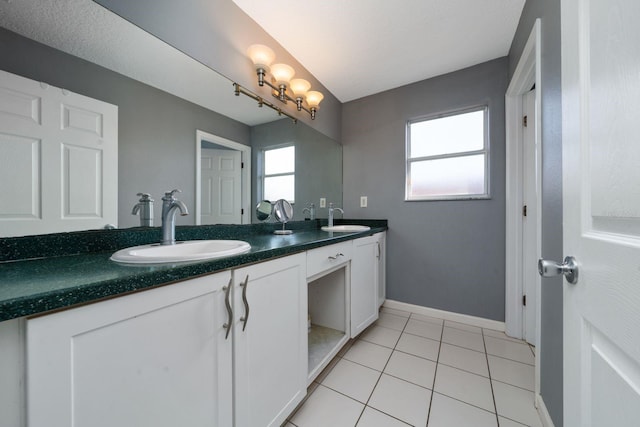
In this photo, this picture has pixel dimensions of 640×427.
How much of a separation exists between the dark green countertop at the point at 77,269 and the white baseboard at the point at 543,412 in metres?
1.35

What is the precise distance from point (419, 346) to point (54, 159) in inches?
87.8

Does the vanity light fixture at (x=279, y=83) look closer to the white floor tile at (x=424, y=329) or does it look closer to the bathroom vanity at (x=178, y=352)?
the bathroom vanity at (x=178, y=352)

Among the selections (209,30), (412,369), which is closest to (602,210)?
(412,369)

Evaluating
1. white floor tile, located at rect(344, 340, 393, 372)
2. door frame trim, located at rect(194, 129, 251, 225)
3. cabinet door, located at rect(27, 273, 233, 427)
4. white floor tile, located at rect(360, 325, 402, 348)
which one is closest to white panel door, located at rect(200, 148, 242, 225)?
door frame trim, located at rect(194, 129, 251, 225)

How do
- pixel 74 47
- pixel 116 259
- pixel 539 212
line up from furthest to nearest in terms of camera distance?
pixel 539 212 → pixel 74 47 → pixel 116 259

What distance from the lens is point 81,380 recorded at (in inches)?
19.2

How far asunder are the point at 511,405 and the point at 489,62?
2.45m

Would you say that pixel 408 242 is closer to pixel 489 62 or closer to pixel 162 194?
pixel 489 62

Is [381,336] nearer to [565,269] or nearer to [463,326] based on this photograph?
[463,326]

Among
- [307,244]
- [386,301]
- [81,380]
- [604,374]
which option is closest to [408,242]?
[386,301]

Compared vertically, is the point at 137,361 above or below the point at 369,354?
above

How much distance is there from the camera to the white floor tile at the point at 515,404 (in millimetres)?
1127

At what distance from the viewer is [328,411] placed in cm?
117

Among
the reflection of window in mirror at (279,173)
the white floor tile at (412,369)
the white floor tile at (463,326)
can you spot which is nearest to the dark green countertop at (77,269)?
the reflection of window in mirror at (279,173)
